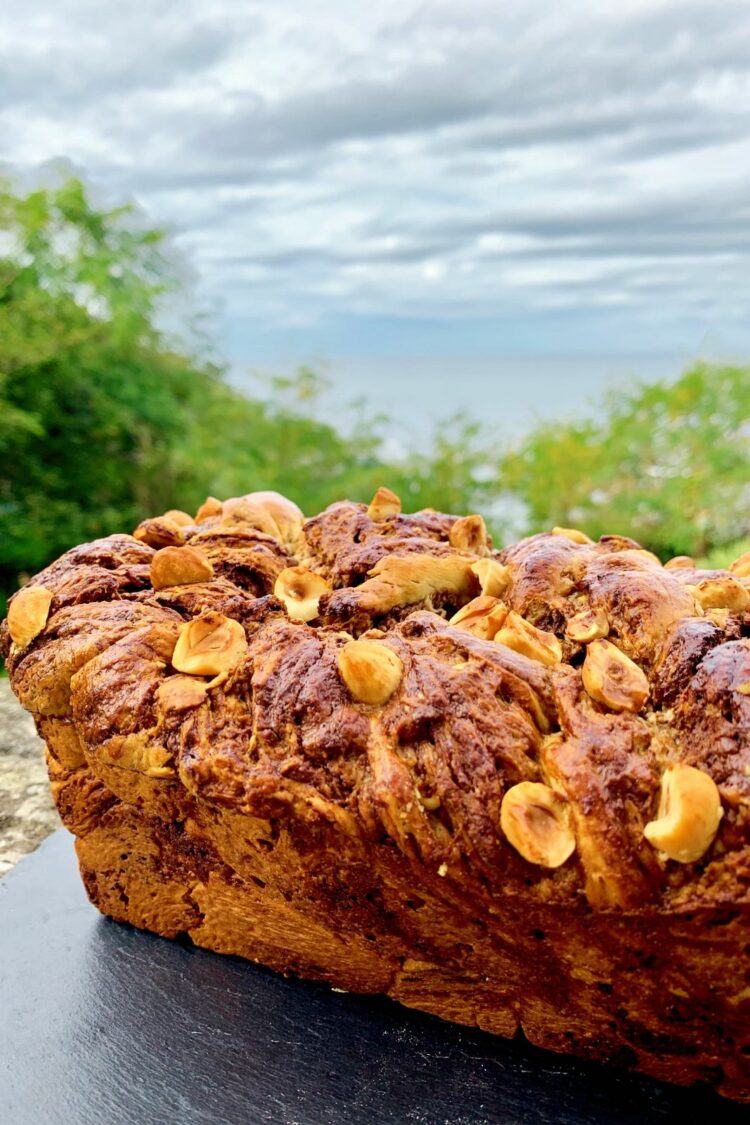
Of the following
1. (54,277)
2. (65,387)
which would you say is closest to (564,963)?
(65,387)

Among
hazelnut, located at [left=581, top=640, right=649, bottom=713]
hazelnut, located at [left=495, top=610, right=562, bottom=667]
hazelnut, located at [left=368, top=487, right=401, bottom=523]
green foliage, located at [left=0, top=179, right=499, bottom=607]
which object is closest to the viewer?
hazelnut, located at [left=581, top=640, right=649, bottom=713]

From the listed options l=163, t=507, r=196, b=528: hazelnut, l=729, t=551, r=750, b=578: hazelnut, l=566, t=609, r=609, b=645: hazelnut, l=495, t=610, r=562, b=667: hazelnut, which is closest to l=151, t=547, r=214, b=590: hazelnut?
l=163, t=507, r=196, b=528: hazelnut

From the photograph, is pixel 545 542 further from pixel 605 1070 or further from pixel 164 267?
pixel 164 267

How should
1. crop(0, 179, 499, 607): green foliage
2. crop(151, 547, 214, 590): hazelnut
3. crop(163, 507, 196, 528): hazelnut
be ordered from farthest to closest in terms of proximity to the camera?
crop(0, 179, 499, 607): green foliage < crop(163, 507, 196, 528): hazelnut < crop(151, 547, 214, 590): hazelnut

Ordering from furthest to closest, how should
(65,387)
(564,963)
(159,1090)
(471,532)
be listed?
(65,387)
(471,532)
(159,1090)
(564,963)

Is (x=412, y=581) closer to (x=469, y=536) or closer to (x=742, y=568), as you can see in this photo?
(x=469, y=536)

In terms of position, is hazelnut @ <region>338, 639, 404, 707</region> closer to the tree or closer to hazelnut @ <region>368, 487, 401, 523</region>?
hazelnut @ <region>368, 487, 401, 523</region>
